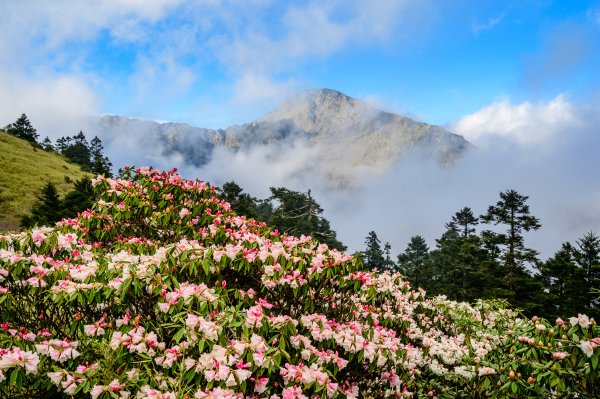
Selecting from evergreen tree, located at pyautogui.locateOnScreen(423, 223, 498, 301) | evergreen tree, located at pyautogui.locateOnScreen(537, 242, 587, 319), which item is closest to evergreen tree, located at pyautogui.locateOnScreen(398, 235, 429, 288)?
evergreen tree, located at pyautogui.locateOnScreen(423, 223, 498, 301)

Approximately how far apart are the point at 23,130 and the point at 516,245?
10368 cm

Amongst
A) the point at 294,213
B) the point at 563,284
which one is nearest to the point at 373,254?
the point at 294,213

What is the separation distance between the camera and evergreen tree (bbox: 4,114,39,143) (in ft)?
278

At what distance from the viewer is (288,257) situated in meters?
5.33

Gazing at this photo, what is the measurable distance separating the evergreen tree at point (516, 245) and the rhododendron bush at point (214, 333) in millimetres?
29664

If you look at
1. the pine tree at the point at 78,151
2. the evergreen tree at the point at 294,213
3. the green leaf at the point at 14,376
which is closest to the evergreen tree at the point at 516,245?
the evergreen tree at the point at 294,213

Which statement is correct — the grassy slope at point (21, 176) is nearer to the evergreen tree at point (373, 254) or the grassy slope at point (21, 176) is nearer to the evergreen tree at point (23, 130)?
the evergreen tree at point (23, 130)

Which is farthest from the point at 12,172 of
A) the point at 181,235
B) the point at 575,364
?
the point at 575,364

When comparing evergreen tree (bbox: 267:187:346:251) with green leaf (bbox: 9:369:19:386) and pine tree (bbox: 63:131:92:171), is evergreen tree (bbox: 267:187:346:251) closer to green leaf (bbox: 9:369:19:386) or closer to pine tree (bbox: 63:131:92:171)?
green leaf (bbox: 9:369:19:386)

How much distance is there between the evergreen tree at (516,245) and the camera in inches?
1233

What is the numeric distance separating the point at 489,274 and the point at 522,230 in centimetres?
529

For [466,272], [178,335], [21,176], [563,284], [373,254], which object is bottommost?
[373,254]

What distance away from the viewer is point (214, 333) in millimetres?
4148

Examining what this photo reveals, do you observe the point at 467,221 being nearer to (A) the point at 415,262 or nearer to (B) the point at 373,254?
(A) the point at 415,262
